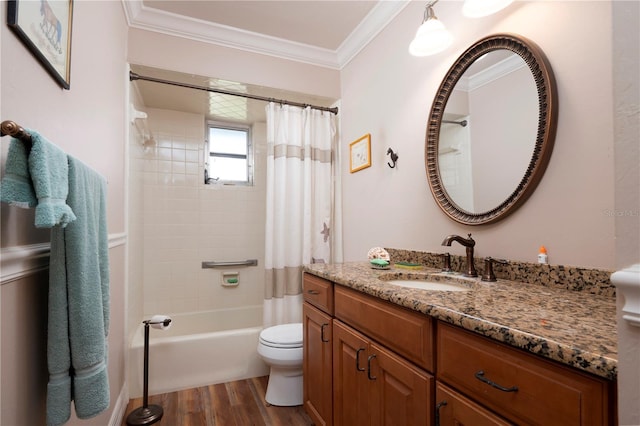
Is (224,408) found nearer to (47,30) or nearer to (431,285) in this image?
(431,285)

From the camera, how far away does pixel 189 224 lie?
121 inches

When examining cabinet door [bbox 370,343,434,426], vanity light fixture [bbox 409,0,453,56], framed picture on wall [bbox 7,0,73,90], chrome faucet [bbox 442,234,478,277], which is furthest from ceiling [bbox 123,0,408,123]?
cabinet door [bbox 370,343,434,426]

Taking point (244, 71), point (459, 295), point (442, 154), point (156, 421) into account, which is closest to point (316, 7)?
point (244, 71)

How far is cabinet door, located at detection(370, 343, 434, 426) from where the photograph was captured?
88 cm

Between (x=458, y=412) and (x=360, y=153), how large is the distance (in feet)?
5.90

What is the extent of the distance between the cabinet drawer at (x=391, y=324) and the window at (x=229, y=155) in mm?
2314

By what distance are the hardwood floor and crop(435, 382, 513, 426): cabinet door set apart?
1.20 m

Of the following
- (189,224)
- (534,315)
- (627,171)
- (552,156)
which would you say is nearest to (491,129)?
(552,156)

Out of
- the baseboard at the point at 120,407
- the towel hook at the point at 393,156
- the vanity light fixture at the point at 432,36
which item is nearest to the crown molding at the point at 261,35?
the vanity light fixture at the point at 432,36

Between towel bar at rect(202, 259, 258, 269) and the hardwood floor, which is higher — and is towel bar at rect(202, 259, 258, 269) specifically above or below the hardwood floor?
above

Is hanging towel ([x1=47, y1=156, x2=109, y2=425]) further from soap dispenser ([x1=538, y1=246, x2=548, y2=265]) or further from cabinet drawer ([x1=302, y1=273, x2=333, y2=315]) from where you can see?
soap dispenser ([x1=538, y1=246, x2=548, y2=265])

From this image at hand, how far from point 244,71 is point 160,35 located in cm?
60

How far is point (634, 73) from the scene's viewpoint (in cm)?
40

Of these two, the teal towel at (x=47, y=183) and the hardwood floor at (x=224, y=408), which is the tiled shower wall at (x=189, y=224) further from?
the teal towel at (x=47, y=183)
